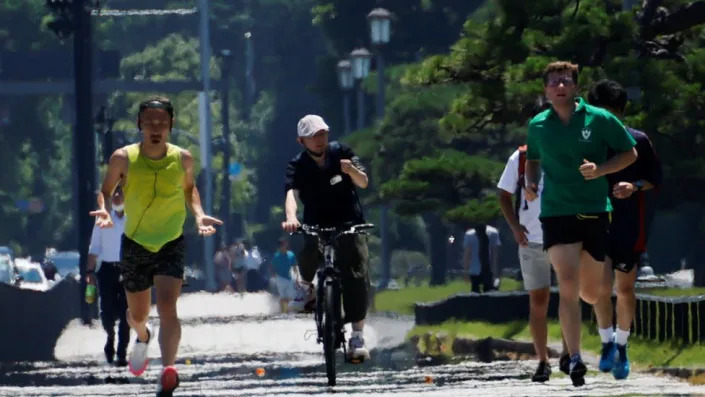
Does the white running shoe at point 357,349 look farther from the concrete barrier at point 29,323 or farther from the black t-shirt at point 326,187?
the concrete barrier at point 29,323

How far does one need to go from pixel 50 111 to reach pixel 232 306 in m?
43.1

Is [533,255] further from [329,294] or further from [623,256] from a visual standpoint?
[329,294]

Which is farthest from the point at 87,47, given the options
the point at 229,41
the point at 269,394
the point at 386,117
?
the point at 229,41

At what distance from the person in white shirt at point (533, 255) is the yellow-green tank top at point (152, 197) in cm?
219

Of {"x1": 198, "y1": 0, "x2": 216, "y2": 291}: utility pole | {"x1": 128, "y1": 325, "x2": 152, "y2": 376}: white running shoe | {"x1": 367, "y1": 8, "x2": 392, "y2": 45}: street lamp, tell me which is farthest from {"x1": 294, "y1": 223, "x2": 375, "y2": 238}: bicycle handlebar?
{"x1": 198, "y1": 0, "x2": 216, "y2": 291}: utility pole

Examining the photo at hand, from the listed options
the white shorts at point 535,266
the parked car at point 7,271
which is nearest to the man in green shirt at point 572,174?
the white shorts at point 535,266

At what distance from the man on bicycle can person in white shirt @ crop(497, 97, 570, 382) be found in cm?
95

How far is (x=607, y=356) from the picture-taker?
13508 millimetres

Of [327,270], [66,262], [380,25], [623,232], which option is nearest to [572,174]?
[623,232]

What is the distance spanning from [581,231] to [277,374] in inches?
260

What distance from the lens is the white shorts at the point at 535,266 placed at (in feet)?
48.0

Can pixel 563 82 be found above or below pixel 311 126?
above

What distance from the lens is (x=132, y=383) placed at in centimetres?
1733

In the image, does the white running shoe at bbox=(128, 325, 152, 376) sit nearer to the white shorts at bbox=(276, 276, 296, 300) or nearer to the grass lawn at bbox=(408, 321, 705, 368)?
the grass lawn at bbox=(408, 321, 705, 368)
